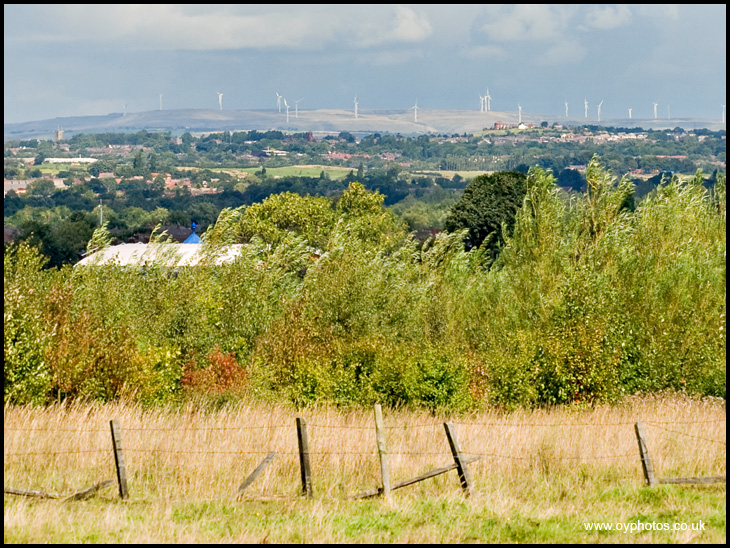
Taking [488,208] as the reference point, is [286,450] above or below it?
above

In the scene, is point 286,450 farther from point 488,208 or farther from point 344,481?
point 488,208

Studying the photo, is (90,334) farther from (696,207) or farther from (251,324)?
(696,207)

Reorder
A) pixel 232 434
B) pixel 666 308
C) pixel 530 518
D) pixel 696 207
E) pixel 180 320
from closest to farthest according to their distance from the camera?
pixel 530 518 → pixel 232 434 → pixel 666 308 → pixel 180 320 → pixel 696 207

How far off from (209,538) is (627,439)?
819 centimetres

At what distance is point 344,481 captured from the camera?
1398cm

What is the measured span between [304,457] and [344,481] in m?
1.30

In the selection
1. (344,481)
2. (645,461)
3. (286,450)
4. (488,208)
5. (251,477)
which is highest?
(251,477)

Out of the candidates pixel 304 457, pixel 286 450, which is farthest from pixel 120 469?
pixel 286 450

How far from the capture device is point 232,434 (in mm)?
15570

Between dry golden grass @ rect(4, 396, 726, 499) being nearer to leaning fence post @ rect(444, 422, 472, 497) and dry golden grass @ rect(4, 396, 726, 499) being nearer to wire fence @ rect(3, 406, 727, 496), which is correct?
wire fence @ rect(3, 406, 727, 496)

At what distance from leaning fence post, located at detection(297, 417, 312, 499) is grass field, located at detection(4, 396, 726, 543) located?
0.21 metres

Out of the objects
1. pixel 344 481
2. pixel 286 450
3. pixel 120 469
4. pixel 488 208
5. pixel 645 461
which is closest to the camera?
pixel 120 469

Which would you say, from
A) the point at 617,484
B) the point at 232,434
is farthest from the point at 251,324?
the point at 617,484

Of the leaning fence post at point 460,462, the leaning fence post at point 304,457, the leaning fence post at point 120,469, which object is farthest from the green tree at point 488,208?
the leaning fence post at point 120,469
